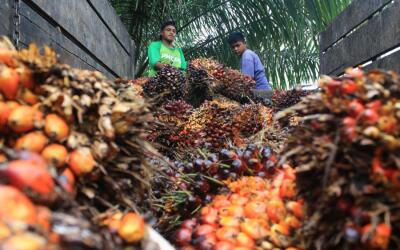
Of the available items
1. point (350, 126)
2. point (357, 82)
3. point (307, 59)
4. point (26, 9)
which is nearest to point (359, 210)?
point (350, 126)

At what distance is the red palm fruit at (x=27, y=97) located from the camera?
1094 millimetres

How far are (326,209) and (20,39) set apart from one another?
1.47 meters

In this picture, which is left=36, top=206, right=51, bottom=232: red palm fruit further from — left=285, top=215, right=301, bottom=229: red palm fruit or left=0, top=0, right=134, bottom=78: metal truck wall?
left=0, top=0, right=134, bottom=78: metal truck wall

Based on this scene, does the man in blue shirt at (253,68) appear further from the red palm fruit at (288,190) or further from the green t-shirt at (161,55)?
the red palm fruit at (288,190)

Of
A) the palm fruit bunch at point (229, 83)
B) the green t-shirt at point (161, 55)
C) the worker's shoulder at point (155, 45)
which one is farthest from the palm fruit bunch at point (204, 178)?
the worker's shoulder at point (155, 45)

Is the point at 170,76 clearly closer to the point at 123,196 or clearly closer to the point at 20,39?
the point at 20,39

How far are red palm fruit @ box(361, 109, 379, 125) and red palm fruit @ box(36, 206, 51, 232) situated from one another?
707 mm

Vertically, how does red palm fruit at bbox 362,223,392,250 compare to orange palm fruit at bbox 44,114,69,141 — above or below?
below

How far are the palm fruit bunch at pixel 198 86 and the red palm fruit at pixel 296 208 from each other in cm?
260

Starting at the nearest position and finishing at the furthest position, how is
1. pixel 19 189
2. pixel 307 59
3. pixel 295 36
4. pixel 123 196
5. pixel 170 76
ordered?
pixel 19 189, pixel 123 196, pixel 170 76, pixel 295 36, pixel 307 59

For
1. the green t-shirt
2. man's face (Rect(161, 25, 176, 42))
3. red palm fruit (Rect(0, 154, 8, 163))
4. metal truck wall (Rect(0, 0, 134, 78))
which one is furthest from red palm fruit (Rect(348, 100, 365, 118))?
man's face (Rect(161, 25, 176, 42))

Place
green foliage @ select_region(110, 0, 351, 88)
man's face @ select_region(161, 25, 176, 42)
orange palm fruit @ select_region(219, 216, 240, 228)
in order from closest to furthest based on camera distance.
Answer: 1. orange palm fruit @ select_region(219, 216, 240, 228)
2. man's face @ select_region(161, 25, 176, 42)
3. green foliage @ select_region(110, 0, 351, 88)

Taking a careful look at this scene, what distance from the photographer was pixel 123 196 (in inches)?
45.1

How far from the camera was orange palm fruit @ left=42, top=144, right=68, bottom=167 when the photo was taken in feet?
3.34
